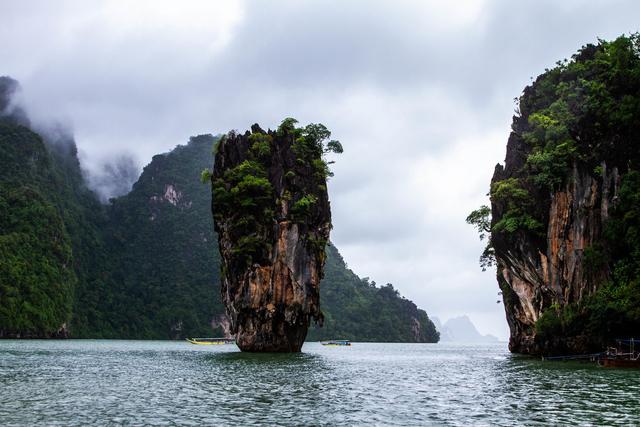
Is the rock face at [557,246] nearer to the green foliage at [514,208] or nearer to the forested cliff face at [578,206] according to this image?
the forested cliff face at [578,206]

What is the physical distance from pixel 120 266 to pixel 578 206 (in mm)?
151637

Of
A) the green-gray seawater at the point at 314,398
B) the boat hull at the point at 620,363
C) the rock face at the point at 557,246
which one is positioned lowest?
the green-gray seawater at the point at 314,398

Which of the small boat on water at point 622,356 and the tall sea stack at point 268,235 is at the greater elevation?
the tall sea stack at point 268,235

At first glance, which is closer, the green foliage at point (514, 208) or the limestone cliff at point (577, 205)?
the limestone cliff at point (577, 205)

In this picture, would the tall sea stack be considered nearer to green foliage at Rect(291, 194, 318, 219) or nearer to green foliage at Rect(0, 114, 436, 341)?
green foliage at Rect(291, 194, 318, 219)

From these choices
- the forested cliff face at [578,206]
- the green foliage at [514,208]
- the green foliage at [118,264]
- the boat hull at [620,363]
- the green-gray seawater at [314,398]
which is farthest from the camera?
the green foliage at [118,264]

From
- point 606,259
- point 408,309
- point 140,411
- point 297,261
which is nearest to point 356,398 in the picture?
point 140,411

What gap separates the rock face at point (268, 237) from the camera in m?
54.2

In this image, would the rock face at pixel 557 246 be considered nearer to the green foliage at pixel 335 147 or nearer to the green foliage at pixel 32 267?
the green foliage at pixel 335 147

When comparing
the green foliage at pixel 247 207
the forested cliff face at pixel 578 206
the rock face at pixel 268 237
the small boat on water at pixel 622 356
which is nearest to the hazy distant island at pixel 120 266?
the rock face at pixel 268 237

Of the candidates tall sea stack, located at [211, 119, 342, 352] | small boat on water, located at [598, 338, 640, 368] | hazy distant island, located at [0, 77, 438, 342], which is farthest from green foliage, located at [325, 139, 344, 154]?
hazy distant island, located at [0, 77, 438, 342]

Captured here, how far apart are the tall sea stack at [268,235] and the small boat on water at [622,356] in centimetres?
2630

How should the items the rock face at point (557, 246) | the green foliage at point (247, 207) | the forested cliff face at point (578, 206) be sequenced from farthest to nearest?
the green foliage at point (247, 207)
the rock face at point (557, 246)
the forested cliff face at point (578, 206)

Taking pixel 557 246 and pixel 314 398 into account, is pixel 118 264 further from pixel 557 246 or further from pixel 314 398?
pixel 314 398
